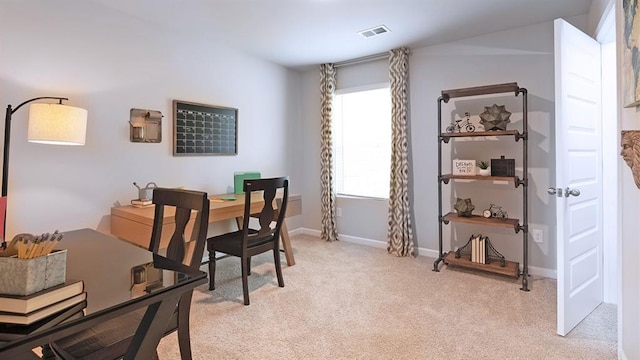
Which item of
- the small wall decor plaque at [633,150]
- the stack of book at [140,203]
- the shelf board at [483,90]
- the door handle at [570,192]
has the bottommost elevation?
the stack of book at [140,203]

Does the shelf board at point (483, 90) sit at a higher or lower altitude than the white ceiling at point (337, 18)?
lower

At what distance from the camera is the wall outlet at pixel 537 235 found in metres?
3.07

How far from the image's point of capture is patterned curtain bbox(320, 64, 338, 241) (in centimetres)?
423

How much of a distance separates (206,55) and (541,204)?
11.7 ft

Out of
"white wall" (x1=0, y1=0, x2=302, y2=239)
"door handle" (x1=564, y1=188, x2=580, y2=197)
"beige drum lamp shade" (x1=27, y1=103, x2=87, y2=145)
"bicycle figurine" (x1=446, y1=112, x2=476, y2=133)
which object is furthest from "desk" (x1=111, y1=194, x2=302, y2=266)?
"door handle" (x1=564, y1=188, x2=580, y2=197)

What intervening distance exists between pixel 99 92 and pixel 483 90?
327 centimetres

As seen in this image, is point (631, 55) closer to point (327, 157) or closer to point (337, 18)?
point (337, 18)

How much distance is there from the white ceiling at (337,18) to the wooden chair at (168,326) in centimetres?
178

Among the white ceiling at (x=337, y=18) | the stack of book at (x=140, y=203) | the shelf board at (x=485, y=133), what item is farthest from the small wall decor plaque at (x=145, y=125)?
the shelf board at (x=485, y=133)

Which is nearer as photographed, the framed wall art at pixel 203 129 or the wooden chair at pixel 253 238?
the wooden chair at pixel 253 238

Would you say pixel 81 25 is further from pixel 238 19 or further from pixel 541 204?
pixel 541 204

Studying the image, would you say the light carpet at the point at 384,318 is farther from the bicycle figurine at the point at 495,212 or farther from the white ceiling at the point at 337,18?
the white ceiling at the point at 337,18

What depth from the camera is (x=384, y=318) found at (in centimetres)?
227

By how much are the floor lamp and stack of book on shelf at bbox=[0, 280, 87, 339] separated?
1.50 meters
